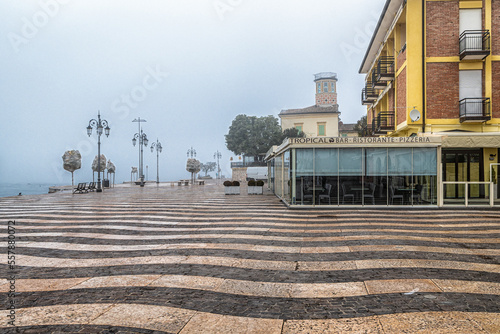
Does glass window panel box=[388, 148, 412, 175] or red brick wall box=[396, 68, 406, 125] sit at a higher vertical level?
red brick wall box=[396, 68, 406, 125]

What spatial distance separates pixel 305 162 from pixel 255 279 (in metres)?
10.5

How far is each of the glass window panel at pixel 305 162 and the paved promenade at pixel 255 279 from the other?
5.28 metres

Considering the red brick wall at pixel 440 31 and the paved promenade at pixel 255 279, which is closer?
the paved promenade at pixel 255 279

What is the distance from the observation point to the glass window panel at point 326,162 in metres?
15.4

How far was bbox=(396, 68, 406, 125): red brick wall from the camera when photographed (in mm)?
19672

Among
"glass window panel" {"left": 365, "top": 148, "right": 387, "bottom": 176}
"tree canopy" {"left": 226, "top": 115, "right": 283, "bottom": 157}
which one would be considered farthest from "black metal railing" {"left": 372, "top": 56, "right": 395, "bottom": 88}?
"tree canopy" {"left": 226, "top": 115, "right": 283, "bottom": 157}

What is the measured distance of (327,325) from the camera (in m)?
3.85

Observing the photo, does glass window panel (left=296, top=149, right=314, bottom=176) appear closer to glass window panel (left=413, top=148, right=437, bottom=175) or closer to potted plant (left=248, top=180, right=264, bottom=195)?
glass window panel (left=413, top=148, right=437, bottom=175)

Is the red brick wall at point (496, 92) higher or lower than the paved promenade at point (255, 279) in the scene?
higher

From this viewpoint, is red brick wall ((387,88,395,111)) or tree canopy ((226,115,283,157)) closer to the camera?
red brick wall ((387,88,395,111))

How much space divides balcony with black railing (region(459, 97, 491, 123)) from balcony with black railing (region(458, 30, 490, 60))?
84.9 inches

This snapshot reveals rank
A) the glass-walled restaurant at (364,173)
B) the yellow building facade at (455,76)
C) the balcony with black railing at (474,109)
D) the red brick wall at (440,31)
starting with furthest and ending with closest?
the red brick wall at (440,31) < the yellow building facade at (455,76) < the balcony with black railing at (474,109) < the glass-walled restaurant at (364,173)

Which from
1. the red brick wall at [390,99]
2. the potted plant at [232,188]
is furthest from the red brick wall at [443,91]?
the potted plant at [232,188]

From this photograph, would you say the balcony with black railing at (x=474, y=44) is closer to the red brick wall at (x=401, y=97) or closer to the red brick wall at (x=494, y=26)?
the red brick wall at (x=494, y=26)
